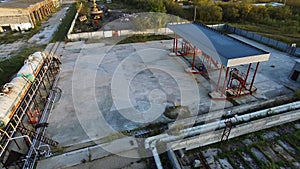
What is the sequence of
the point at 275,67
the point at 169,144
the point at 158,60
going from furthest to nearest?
1. the point at 158,60
2. the point at 275,67
3. the point at 169,144

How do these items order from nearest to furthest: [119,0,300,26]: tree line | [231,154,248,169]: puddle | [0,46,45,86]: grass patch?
1. [231,154,248,169]: puddle
2. [0,46,45,86]: grass patch
3. [119,0,300,26]: tree line

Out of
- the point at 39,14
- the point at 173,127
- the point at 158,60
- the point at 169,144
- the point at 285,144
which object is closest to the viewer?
the point at 169,144

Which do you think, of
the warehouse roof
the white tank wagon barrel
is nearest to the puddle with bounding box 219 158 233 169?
the warehouse roof

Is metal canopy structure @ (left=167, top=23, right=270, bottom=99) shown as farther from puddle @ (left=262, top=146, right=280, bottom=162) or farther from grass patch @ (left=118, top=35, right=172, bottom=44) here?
grass patch @ (left=118, top=35, right=172, bottom=44)

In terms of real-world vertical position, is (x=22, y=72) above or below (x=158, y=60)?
above

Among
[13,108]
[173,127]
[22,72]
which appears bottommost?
[173,127]

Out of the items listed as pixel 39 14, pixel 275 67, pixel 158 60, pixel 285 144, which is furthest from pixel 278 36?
pixel 39 14

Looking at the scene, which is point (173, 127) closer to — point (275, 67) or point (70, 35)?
point (275, 67)

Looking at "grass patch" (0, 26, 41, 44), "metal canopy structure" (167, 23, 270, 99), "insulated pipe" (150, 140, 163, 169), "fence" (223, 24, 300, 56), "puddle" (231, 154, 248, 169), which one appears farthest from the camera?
"grass patch" (0, 26, 41, 44)
